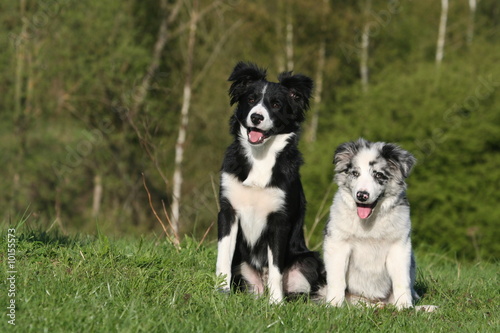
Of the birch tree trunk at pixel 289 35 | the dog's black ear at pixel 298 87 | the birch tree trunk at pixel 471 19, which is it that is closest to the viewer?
the dog's black ear at pixel 298 87

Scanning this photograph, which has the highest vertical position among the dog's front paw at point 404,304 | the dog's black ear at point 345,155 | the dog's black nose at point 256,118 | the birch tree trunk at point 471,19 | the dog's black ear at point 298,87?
the birch tree trunk at point 471,19

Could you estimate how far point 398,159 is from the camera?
220 inches

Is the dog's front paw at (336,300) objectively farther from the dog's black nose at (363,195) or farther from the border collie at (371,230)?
the dog's black nose at (363,195)

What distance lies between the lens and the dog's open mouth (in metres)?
5.68

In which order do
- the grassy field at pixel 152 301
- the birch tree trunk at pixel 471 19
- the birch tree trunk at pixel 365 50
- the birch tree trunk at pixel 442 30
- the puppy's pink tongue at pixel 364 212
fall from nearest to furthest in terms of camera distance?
the grassy field at pixel 152 301
the puppy's pink tongue at pixel 364 212
the birch tree trunk at pixel 365 50
the birch tree trunk at pixel 442 30
the birch tree trunk at pixel 471 19

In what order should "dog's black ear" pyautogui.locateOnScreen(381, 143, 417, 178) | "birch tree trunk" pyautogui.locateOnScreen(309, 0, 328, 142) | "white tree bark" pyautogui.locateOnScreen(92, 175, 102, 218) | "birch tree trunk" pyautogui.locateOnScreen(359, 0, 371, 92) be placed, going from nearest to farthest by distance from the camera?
"dog's black ear" pyautogui.locateOnScreen(381, 143, 417, 178)
"white tree bark" pyautogui.locateOnScreen(92, 175, 102, 218)
"birch tree trunk" pyautogui.locateOnScreen(309, 0, 328, 142)
"birch tree trunk" pyautogui.locateOnScreen(359, 0, 371, 92)

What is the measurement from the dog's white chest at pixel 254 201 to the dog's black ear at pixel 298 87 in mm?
995

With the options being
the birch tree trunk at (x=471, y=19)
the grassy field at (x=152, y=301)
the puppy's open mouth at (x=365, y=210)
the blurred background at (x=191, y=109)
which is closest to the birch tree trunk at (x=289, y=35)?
the blurred background at (x=191, y=109)

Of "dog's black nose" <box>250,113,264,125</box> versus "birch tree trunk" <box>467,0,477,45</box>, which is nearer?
"dog's black nose" <box>250,113,264,125</box>

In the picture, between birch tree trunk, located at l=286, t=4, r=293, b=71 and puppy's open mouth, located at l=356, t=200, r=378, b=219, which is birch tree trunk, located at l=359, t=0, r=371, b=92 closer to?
birch tree trunk, located at l=286, t=4, r=293, b=71

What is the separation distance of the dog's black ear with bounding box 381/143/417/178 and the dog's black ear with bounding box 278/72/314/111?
3.17 ft

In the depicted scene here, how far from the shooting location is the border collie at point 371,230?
5.49 meters

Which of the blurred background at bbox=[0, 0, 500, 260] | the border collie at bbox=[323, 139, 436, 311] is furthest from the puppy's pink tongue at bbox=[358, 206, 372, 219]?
the blurred background at bbox=[0, 0, 500, 260]

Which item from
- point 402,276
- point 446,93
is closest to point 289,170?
point 402,276
